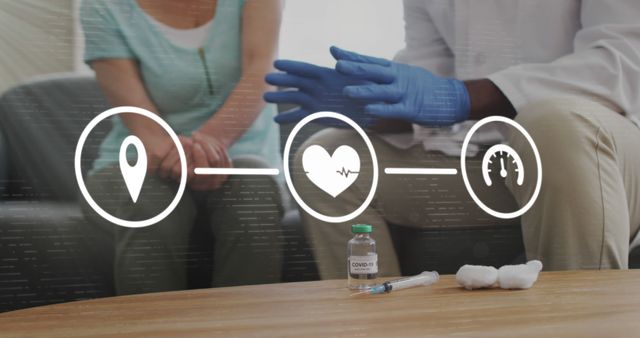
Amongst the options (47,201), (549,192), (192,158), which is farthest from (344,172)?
(47,201)

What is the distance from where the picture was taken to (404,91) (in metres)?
1.68

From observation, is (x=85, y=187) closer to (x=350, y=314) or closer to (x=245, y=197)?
(x=245, y=197)

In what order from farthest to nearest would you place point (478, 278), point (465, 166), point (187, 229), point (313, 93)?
1. point (465, 166)
2. point (313, 93)
3. point (187, 229)
4. point (478, 278)

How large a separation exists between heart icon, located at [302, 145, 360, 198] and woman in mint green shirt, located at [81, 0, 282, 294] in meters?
0.10

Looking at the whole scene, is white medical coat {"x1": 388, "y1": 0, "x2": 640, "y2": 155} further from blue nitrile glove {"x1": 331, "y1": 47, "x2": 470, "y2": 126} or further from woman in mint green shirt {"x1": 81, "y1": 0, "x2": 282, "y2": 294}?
woman in mint green shirt {"x1": 81, "y1": 0, "x2": 282, "y2": 294}

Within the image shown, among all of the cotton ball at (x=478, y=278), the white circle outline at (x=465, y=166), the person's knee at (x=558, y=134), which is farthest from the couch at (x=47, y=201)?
the person's knee at (x=558, y=134)

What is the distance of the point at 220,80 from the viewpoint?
5.00 feet

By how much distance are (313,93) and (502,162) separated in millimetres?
632

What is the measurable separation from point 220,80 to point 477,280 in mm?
814

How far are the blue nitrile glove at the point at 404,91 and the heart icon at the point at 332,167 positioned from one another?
146 mm

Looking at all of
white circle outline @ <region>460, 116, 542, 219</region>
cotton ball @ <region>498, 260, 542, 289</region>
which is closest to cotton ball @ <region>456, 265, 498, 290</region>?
cotton ball @ <region>498, 260, 542, 289</region>

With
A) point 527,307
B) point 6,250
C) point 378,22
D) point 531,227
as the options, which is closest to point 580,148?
point 531,227

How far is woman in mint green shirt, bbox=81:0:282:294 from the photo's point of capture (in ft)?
4.73

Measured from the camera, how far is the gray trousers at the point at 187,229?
1433mm
